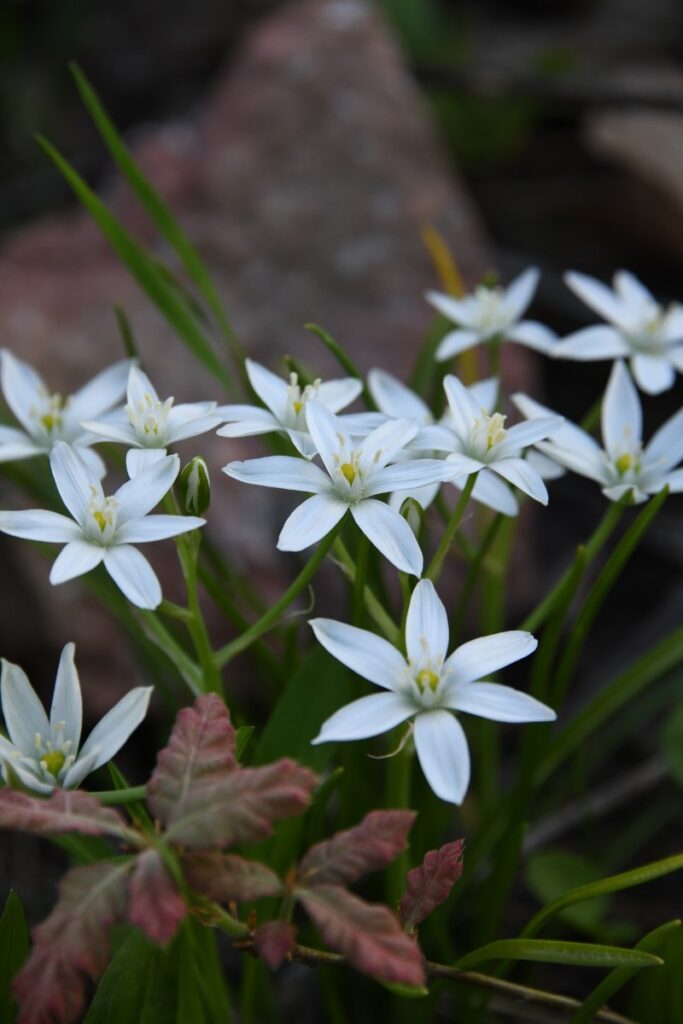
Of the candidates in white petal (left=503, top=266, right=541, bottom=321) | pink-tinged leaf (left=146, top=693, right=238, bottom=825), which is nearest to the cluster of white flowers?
pink-tinged leaf (left=146, top=693, right=238, bottom=825)

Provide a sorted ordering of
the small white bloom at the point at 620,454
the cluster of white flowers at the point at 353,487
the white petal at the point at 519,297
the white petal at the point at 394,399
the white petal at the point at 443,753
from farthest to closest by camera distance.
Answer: the white petal at the point at 519,297, the white petal at the point at 394,399, the small white bloom at the point at 620,454, the cluster of white flowers at the point at 353,487, the white petal at the point at 443,753


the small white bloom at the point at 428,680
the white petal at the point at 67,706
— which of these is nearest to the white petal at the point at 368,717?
the small white bloom at the point at 428,680

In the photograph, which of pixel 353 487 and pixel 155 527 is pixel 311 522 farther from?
pixel 155 527

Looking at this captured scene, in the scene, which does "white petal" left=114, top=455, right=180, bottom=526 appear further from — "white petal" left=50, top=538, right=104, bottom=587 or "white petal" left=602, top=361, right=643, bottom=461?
"white petal" left=602, top=361, right=643, bottom=461

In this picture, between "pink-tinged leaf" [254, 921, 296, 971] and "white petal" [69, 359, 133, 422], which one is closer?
"pink-tinged leaf" [254, 921, 296, 971]

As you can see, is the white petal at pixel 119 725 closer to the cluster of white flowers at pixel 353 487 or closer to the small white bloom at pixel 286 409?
the cluster of white flowers at pixel 353 487

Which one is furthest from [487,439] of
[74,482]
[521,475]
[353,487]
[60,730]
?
[60,730]

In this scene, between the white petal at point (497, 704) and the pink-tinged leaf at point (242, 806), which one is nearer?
the pink-tinged leaf at point (242, 806)

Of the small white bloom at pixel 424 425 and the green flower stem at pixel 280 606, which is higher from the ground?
the small white bloom at pixel 424 425
